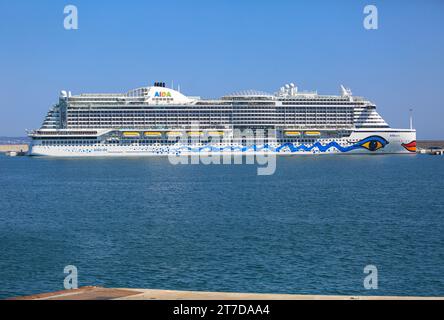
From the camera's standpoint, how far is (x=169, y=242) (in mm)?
21203

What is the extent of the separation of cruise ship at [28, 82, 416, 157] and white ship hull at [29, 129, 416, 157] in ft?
0.42

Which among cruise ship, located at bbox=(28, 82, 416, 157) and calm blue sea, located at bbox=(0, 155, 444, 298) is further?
cruise ship, located at bbox=(28, 82, 416, 157)

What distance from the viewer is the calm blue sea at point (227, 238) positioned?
52.0 feet

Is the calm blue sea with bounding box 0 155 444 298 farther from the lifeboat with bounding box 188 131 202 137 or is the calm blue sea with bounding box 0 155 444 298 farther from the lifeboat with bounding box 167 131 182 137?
the lifeboat with bounding box 188 131 202 137

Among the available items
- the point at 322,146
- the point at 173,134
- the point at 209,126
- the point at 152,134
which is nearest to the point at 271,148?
the point at 322,146

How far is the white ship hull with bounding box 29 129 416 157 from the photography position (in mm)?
83625

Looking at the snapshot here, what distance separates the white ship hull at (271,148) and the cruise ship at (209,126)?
0.42ft
